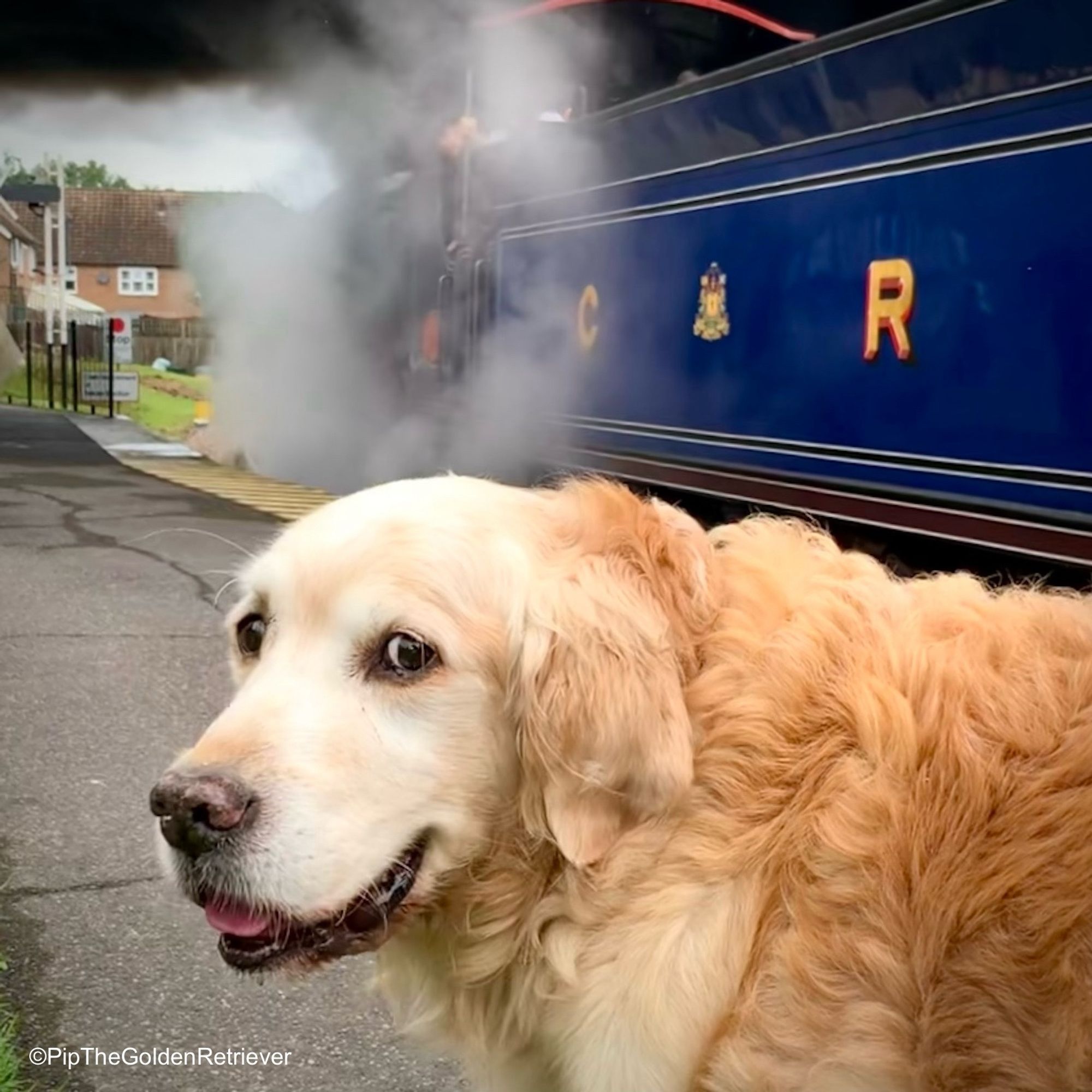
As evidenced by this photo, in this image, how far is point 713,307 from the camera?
675 centimetres

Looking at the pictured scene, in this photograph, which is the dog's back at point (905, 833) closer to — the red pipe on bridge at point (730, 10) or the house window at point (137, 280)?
the red pipe on bridge at point (730, 10)

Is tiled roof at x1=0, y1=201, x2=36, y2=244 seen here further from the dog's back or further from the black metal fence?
the dog's back

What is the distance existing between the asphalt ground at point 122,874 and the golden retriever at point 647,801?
1.23ft

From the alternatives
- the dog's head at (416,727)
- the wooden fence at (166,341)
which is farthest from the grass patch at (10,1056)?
the wooden fence at (166,341)

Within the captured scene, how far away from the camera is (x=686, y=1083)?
1.69m

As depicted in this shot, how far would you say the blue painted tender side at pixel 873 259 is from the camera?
15.1 feet

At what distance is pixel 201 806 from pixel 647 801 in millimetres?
604

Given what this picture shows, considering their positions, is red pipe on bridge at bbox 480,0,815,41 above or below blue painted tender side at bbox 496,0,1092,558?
above

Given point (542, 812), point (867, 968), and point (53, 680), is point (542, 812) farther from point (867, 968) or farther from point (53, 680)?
point (53, 680)

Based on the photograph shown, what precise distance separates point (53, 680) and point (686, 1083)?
4.55 meters

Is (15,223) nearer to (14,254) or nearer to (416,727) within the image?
(14,254)

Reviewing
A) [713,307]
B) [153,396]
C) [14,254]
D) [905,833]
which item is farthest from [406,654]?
[14,254]

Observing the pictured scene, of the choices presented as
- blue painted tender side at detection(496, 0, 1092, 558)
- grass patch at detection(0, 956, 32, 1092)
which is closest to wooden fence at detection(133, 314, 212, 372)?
blue painted tender side at detection(496, 0, 1092, 558)

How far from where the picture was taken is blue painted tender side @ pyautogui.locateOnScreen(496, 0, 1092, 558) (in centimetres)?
461
